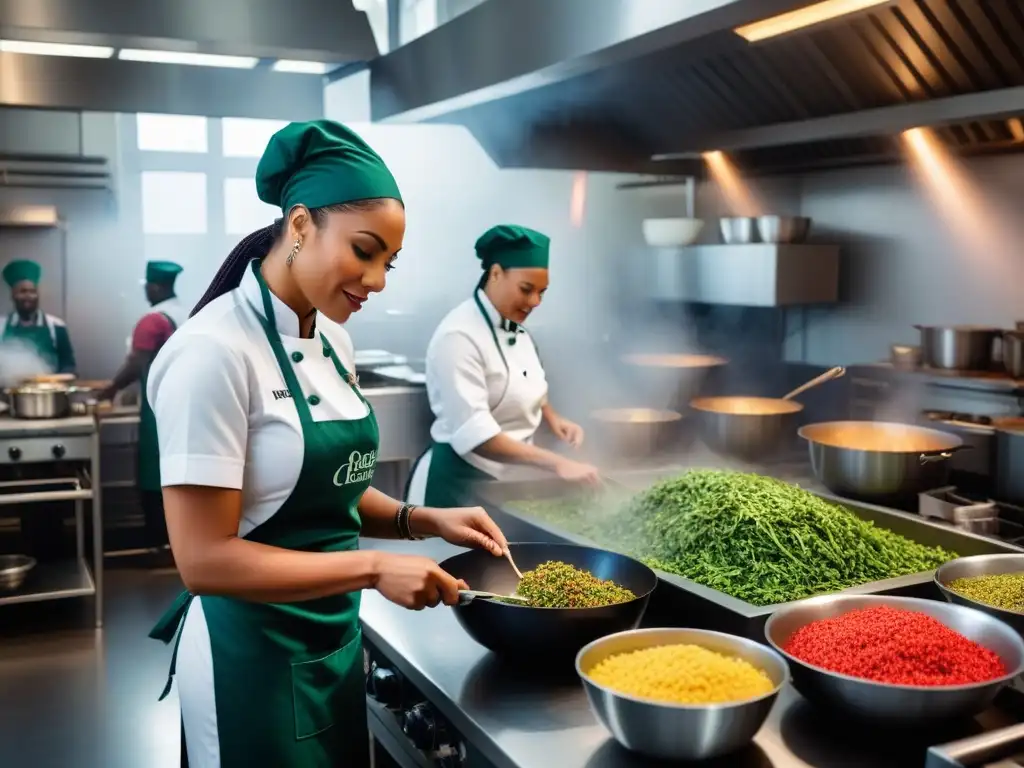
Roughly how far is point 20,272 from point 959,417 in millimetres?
4840

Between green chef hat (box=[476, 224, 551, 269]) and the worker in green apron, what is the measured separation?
11.9ft

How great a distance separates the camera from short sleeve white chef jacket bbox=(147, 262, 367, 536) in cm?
128

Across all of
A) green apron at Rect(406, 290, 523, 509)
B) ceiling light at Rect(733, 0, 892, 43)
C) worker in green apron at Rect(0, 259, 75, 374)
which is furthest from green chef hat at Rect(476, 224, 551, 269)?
worker in green apron at Rect(0, 259, 75, 374)

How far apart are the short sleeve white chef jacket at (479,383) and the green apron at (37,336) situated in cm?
349

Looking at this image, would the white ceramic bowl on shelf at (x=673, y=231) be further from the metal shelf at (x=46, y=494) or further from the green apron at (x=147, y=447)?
the metal shelf at (x=46, y=494)

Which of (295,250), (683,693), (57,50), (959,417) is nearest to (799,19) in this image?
(295,250)

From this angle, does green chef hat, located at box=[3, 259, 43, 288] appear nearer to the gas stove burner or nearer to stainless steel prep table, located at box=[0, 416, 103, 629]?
stainless steel prep table, located at box=[0, 416, 103, 629]

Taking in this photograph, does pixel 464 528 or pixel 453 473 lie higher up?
pixel 464 528

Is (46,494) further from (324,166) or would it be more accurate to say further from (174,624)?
(324,166)

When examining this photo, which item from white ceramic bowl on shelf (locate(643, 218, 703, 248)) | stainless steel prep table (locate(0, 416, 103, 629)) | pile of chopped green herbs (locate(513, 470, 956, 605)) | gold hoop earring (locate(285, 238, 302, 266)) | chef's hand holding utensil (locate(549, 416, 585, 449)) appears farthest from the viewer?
white ceramic bowl on shelf (locate(643, 218, 703, 248))

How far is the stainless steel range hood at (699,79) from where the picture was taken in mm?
2131

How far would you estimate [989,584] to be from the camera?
151 centimetres

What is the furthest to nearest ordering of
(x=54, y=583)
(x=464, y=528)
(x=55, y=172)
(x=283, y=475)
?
1. (x=55, y=172)
2. (x=54, y=583)
3. (x=464, y=528)
4. (x=283, y=475)

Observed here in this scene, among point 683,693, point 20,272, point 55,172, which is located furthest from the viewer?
point 55,172
